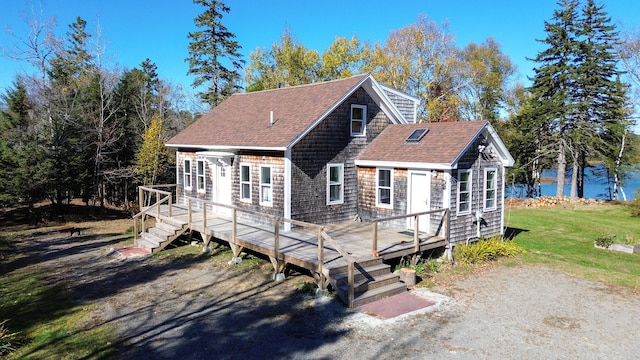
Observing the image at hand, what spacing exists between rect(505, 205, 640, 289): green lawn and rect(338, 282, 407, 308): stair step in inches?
226

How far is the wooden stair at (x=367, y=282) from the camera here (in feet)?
30.9

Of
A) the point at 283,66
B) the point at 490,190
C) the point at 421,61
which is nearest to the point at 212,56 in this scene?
the point at 283,66

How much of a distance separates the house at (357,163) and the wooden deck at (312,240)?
1.98 feet

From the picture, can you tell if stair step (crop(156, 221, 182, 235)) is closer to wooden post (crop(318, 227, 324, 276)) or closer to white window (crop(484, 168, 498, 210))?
wooden post (crop(318, 227, 324, 276))

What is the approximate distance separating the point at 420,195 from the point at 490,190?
8.86 ft

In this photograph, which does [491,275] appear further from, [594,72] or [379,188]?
[594,72]

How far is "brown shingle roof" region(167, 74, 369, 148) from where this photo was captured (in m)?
14.4

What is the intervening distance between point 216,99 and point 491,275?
Answer: 98.5 feet

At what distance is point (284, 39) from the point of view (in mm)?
36844

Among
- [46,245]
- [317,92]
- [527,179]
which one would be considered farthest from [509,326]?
[527,179]

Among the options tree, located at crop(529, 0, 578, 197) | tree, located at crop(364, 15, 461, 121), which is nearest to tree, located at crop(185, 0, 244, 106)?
tree, located at crop(364, 15, 461, 121)

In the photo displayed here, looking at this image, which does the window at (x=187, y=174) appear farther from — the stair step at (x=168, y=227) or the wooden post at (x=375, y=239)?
the wooden post at (x=375, y=239)

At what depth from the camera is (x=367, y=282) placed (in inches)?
386

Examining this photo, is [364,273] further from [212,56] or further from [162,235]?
[212,56]
